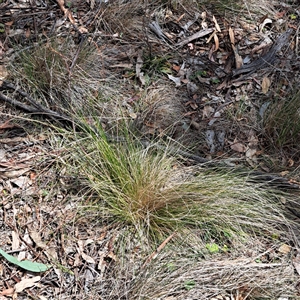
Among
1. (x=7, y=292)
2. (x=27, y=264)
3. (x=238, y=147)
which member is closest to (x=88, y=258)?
(x=27, y=264)

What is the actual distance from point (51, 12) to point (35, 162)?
1451 mm

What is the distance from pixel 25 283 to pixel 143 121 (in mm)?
1279

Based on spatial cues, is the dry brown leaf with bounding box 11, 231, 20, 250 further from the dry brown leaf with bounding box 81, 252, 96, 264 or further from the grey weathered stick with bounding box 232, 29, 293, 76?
the grey weathered stick with bounding box 232, 29, 293, 76

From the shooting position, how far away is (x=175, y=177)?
262 centimetres

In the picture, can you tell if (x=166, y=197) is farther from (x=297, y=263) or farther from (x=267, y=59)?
(x=267, y=59)

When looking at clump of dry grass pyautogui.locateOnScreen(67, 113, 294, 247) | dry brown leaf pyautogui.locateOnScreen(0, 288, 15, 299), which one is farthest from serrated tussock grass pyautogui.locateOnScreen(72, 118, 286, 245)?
dry brown leaf pyautogui.locateOnScreen(0, 288, 15, 299)

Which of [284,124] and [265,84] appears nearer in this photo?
[284,124]

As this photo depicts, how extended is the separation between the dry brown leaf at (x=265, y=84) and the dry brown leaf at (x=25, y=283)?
6.89ft

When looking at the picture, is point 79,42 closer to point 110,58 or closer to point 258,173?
point 110,58

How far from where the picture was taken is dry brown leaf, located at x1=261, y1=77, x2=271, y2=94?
11.0 feet

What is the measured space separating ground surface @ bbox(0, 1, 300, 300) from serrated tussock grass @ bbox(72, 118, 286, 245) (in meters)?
0.09

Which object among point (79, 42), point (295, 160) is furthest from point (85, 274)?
point (79, 42)

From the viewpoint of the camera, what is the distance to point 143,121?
2.97 metres

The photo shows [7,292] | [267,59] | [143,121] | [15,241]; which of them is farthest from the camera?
[267,59]
